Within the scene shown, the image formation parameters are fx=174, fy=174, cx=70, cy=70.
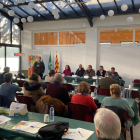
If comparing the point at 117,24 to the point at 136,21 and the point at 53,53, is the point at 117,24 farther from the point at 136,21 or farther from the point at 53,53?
the point at 53,53

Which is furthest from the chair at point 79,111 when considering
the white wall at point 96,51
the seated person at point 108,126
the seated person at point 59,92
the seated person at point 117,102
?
the white wall at point 96,51

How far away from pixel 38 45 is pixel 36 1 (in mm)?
3468

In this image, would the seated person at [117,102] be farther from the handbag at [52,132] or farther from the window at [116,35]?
the window at [116,35]

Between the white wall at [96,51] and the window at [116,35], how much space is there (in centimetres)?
26

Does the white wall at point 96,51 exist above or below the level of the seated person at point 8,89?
above

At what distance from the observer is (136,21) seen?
339 inches

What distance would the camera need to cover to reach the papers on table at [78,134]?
6.60 feet

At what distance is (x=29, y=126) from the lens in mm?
2279

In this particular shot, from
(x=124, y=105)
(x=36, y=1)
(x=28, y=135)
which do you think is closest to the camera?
(x=28, y=135)

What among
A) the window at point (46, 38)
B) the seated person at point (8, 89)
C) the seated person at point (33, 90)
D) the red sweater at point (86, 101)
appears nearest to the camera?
the red sweater at point (86, 101)

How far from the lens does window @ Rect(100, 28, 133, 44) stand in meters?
9.07

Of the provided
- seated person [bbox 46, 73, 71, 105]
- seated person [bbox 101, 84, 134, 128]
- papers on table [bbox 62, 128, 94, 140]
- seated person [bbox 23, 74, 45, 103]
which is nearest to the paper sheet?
papers on table [bbox 62, 128, 94, 140]

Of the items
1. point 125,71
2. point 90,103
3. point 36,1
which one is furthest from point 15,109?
point 125,71

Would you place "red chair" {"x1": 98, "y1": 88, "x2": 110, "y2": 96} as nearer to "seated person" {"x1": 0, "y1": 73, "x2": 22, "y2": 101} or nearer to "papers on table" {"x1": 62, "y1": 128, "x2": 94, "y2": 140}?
"seated person" {"x1": 0, "y1": 73, "x2": 22, "y2": 101}
